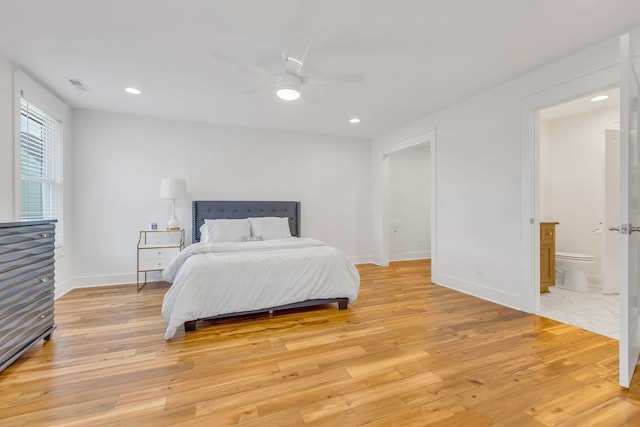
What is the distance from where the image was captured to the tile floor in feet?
8.73

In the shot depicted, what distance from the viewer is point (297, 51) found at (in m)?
2.25

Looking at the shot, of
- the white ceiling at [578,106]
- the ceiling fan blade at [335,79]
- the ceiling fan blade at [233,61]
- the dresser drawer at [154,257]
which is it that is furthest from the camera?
the dresser drawer at [154,257]

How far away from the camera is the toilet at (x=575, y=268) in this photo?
375cm

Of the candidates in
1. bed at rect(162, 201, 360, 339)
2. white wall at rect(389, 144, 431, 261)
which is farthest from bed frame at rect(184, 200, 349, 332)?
white wall at rect(389, 144, 431, 261)

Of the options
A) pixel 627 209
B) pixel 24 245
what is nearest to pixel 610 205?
pixel 627 209

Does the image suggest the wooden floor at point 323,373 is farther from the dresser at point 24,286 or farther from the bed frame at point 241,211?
the bed frame at point 241,211

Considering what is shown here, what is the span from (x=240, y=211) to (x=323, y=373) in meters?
3.34

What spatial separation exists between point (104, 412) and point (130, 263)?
323 cm

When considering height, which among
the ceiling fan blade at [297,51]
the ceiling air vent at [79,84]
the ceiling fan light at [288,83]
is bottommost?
the ceiling fan light at [288,83]

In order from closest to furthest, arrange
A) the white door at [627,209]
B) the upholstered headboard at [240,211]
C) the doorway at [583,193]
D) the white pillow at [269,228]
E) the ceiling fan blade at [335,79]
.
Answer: the white door at [627,209]
the ceiling fan blade at [335,79]
the doorway at [583,193]
the white pillow at [269,228]
the upholstered headboard at [240,211]

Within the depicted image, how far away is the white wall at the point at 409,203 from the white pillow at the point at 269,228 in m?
2.80

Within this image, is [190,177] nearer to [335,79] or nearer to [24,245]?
[24,245]

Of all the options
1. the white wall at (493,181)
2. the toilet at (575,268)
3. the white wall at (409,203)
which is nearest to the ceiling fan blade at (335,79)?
the white wall at (493,181)

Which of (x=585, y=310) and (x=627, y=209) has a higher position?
(x=627, y=209)
